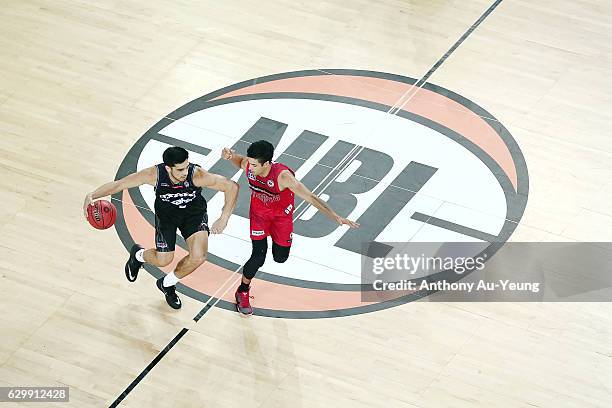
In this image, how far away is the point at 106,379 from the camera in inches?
381

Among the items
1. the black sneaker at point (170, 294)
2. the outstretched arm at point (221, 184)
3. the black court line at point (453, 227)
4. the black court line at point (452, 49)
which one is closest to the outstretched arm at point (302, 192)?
the outstretched arm at point (221, 184)

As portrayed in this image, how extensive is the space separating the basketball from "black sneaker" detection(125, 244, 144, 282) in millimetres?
454

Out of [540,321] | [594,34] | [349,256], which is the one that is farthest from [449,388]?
[594,34]

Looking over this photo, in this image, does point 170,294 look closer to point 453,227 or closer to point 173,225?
point 173,225

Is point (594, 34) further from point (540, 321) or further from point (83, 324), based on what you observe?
point (83, 324)

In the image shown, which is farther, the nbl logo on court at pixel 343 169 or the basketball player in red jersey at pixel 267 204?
the nbl logo on court at pixel 343 169

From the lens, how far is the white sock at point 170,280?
10.2m

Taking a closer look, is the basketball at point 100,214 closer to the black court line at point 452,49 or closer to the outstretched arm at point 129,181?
the outstretched arm at point 129,181

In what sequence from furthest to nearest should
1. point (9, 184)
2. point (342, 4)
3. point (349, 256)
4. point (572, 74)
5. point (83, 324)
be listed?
point (342, 4) < point (572, 74) < point (9, 184) < point (349, 256) < point (83, 324)

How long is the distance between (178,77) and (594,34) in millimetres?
5101

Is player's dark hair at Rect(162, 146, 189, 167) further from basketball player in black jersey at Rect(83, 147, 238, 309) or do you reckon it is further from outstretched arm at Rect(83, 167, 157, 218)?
outstretched arm at Rect(83, 167, 157, 218)

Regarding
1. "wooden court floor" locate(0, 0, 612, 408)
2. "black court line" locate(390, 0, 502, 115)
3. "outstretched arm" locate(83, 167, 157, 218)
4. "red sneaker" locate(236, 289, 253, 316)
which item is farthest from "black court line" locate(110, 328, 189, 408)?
"black court line" locate(390, 0, 502, 115)

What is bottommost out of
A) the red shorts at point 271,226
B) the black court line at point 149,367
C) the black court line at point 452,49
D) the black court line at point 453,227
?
the black court line at point 149,367

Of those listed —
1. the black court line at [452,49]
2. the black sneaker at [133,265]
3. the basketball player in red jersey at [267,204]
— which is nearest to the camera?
the basketball player in red jersey at [267,204]
